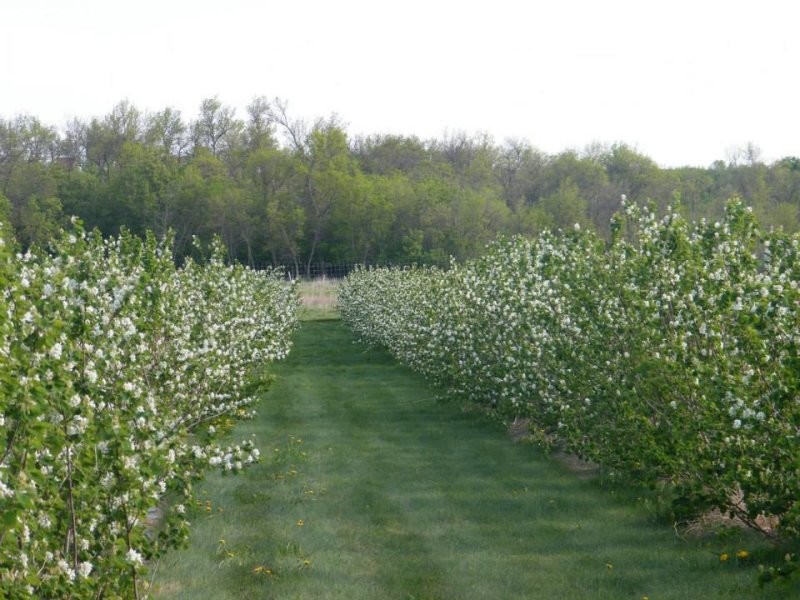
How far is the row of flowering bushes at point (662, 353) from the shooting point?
8.99m

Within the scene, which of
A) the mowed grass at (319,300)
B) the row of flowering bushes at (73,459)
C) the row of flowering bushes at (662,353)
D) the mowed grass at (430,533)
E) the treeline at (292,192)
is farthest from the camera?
the treeline at (292,192)

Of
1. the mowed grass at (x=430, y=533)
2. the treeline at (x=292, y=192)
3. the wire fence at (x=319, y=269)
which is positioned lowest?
the mowed grass at (x=430, y=533)

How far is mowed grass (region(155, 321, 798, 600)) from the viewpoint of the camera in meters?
10.0

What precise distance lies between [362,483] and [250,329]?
650 centimetres

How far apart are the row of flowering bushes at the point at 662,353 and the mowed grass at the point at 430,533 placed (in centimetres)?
63

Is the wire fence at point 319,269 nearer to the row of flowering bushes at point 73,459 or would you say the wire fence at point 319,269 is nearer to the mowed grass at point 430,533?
the mowed grass at point 430,533

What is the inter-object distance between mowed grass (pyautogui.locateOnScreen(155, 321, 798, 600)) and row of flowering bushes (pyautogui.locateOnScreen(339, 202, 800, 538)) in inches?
24.9

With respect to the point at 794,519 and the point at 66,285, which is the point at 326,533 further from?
the point at 794,519

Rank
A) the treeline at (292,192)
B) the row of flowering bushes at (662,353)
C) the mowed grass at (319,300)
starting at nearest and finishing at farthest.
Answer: the row of flowering bushes at (662,353)
the mowed grass at (319,300)
the treeline at (292,192)

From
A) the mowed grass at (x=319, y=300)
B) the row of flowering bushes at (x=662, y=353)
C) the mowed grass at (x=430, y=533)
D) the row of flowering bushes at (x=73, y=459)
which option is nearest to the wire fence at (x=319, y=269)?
the mowed grass at (x=319, y=300)

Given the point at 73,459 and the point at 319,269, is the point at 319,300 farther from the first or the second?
the point at 73,459

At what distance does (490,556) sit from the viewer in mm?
11125

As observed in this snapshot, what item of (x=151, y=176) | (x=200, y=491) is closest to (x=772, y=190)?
(x=151, y=176)

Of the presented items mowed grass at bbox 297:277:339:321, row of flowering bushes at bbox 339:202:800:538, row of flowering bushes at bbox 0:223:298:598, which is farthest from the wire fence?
row of flowering bushes at bbox 0:223:298:598
